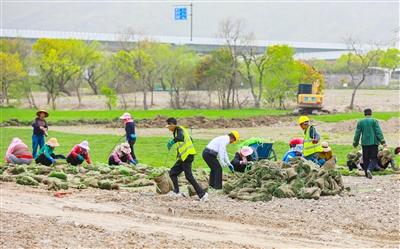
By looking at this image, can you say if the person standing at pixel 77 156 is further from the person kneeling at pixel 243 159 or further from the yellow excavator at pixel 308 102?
the yellow excavator at pixel 308 102

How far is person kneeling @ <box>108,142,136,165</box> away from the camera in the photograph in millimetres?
17266

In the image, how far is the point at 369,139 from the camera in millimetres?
14961

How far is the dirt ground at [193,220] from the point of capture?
29.3ft

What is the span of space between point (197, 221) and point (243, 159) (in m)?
4.62

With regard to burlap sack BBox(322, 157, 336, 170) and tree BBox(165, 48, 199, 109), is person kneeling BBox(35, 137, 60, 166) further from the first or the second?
tree BBox(165, 48, 199, 109)

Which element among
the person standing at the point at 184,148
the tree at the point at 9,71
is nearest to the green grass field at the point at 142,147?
the person standing at the point at 184,148

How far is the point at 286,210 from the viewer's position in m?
11.1

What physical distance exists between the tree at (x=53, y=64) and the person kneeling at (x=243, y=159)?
1768 inches

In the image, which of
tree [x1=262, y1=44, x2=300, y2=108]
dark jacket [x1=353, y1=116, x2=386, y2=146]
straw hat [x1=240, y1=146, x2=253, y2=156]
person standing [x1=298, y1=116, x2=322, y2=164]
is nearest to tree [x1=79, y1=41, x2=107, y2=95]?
tree [x1=262, y1=44, x2=300, y2=108]

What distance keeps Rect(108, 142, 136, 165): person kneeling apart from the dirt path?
12.4 ft

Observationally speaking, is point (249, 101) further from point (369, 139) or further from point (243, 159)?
point (243, 159)

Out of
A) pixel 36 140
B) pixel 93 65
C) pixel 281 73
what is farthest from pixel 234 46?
pixel 36 140

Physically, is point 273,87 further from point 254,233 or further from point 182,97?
point 254,233

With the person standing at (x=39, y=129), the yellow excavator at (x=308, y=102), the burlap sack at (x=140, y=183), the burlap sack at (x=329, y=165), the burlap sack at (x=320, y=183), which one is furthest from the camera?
the yellow excavator at (x=308, y=102)
